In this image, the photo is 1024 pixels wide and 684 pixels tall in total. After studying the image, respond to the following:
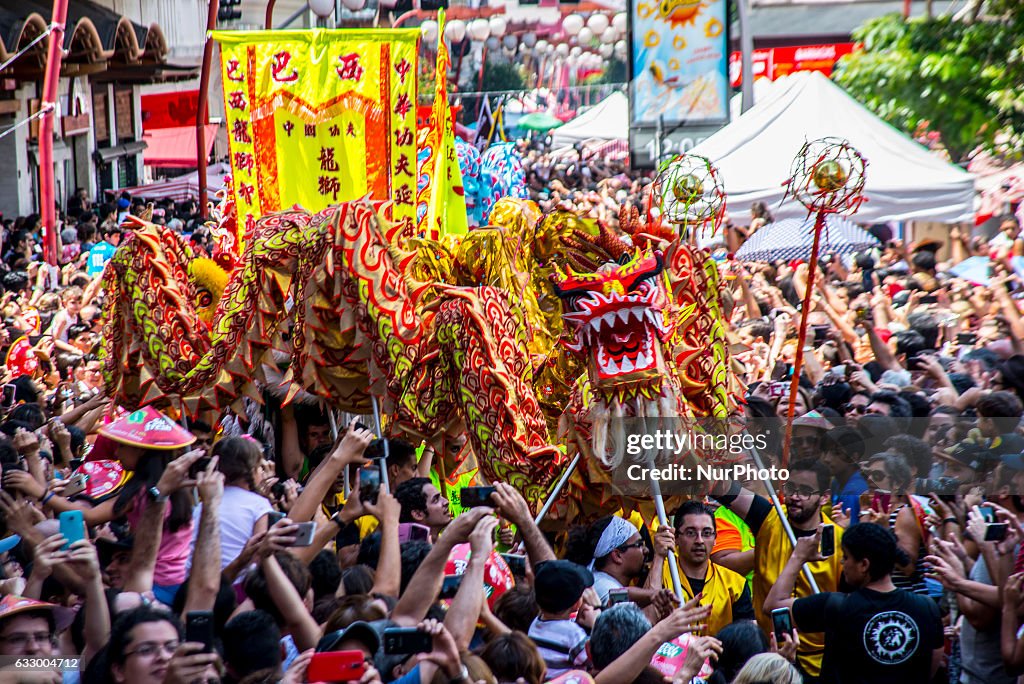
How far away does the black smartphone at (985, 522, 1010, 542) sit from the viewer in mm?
4391

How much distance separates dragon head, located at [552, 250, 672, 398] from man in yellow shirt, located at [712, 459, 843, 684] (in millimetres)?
599

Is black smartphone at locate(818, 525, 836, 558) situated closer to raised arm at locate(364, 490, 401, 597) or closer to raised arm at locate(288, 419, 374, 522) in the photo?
raised arm at locate(364, 490, 401, 597)

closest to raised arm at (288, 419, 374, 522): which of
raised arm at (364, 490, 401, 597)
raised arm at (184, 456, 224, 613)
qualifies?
raised arm at (364, 490, 401, 597)

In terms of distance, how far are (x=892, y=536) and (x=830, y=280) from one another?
7.68 metres

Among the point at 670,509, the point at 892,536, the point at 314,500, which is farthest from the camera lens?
the point at 670,509

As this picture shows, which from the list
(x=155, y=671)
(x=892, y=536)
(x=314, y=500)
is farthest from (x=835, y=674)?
(x=155, y=671)

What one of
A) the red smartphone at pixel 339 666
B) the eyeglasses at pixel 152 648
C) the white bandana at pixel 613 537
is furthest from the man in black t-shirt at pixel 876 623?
the eyeglasses at pixel 152 648

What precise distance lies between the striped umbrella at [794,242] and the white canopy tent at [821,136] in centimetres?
84

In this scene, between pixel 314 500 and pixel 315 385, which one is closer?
pixel 314 500

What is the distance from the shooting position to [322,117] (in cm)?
880

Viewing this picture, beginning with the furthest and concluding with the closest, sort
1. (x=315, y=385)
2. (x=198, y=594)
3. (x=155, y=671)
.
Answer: (x=315, y=385) < (x=198, y=594) < (x=155, y=671)

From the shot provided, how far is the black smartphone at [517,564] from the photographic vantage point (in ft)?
16.8

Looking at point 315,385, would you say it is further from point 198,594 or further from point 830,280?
point 830,280

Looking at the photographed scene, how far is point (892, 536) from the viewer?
4.35 meters
